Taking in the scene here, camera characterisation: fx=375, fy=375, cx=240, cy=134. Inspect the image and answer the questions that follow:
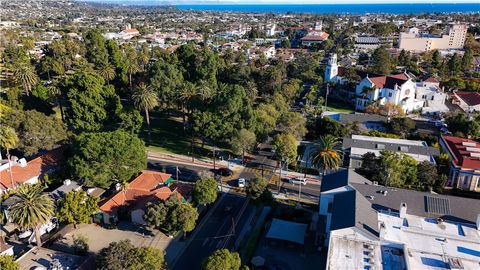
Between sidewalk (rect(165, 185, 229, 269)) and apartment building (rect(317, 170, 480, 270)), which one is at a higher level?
apartment building (rect(317, 170, 480, 270))

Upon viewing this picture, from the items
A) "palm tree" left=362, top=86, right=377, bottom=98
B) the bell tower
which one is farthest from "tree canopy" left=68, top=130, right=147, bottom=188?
the bell tower

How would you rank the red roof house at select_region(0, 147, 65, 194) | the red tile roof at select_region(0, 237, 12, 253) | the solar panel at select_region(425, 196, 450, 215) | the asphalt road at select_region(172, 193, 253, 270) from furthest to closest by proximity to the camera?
the red roof house at select_region(0, 147, 65, 194) < the asphalt road at select_region(172, 193, 253, 270) < the solar panel at select_region(425, 196, 450, 215) < the red tile roof at select_region(0, 237, 12, 253)

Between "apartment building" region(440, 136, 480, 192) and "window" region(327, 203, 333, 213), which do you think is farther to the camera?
"apartment building" region(440, 136, 480, 192)

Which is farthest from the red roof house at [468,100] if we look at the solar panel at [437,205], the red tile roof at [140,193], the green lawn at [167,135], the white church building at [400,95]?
the red tile roof at [140,193]

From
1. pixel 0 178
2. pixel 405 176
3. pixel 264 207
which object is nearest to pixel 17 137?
pixel 0 178

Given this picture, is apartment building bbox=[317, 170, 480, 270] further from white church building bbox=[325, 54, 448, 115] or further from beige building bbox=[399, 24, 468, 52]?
beige building bbox=[399, 24, 468, 52]

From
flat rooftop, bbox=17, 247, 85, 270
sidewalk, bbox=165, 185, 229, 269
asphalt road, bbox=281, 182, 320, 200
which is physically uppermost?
flat rooftop, bbox=17, 247, 85, 270

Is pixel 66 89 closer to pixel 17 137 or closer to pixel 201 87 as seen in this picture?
pixel 17 137
